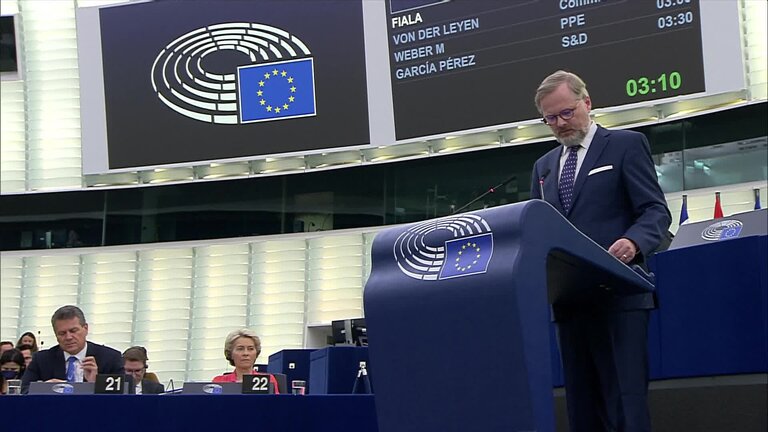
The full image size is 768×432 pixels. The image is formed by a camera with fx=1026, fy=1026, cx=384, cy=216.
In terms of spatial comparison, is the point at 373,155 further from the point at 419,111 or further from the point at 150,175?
the point at 150,175

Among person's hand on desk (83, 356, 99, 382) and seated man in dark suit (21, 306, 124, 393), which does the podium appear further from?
seated man in dark suit (21, 306, 124, 393)

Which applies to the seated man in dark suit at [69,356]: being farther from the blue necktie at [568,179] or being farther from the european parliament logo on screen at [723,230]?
the blue necktie at [568,179]

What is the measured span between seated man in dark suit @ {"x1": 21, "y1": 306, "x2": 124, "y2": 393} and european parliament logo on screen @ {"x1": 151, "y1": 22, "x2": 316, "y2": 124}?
7.31 m

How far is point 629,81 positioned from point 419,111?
255 cm

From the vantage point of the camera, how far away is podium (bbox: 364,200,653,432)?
207 centimetres

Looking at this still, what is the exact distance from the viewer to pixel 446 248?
2.25 m

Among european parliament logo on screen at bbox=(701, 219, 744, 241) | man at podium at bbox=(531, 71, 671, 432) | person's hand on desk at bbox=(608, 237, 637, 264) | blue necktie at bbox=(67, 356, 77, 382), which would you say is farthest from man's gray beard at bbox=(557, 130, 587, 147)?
blue necktie at bbox=(67, 356, 77, 382)

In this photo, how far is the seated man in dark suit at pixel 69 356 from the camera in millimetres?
5801

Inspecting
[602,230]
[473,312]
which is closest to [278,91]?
[602,230]

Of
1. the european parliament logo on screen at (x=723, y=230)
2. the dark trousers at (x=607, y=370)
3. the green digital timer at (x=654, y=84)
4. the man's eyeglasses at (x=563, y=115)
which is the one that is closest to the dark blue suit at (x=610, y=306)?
the dark trousers at (x=607, y=370)

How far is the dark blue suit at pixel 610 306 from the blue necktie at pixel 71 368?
3.66 meters

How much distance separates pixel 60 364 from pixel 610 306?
4.19 meters

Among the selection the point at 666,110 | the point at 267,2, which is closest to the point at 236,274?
the point at 267,2

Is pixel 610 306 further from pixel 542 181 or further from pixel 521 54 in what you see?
pixel 521 54
